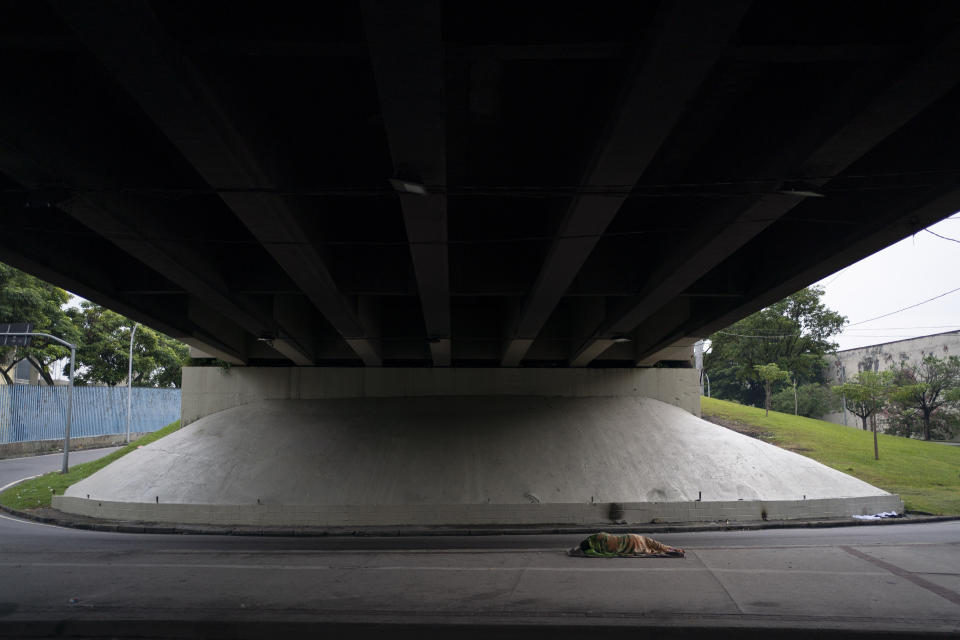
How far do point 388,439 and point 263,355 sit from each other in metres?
5.49

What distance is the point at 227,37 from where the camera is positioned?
5.86 m

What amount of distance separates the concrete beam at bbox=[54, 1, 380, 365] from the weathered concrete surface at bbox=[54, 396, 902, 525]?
9.45 meters

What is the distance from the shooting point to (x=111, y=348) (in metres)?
45.6

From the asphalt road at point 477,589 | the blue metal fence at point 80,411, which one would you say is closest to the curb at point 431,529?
the asphalt road at point 477,589

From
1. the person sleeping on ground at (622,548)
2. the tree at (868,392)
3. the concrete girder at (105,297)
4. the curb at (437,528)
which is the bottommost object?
the curb at (437,528)

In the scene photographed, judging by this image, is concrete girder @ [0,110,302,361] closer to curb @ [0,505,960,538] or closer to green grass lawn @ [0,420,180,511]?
curb @ [0,505,960,538]

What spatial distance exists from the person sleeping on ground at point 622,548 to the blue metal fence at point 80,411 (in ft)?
115

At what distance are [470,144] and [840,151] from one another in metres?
4.61

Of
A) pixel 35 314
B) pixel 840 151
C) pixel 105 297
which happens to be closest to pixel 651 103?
pixel 840 151

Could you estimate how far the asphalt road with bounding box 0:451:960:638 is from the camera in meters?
7.30

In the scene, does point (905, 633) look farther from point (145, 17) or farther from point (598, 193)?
point (145, 17)

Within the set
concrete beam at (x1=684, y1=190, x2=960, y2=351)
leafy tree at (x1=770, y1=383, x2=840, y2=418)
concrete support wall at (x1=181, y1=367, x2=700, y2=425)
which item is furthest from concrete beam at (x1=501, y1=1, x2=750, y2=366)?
leafy tree at (x1=770, y1=383, x2=840, y2=418)

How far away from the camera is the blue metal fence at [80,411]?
34.7m

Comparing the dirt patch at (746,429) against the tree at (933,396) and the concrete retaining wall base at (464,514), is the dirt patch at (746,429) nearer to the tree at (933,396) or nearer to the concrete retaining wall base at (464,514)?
the concrete retaining wall base at (464,514)
